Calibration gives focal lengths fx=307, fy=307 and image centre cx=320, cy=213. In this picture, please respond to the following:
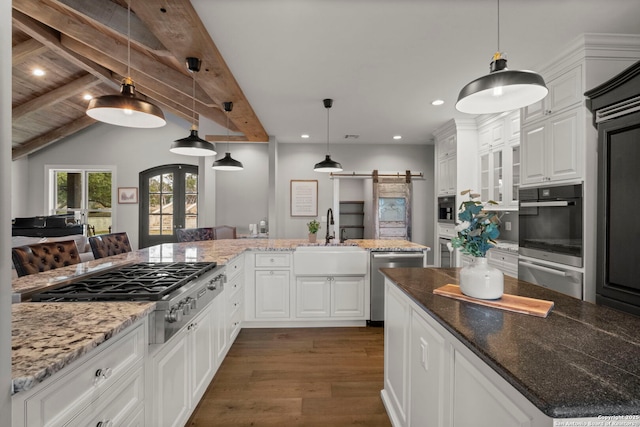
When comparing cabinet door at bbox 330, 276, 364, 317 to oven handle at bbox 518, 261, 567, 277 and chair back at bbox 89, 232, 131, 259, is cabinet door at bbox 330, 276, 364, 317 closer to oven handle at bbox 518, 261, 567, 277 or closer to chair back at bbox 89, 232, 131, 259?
oven handle at bbox 518, 261, 567, 277

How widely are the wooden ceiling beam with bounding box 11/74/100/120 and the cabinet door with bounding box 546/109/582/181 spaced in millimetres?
6962

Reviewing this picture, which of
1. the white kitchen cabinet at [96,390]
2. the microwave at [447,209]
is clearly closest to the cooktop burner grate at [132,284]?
the white kitchen cabinet at [96,390]

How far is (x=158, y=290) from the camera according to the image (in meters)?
1.51

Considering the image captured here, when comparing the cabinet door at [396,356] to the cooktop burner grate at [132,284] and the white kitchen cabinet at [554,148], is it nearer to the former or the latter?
the cooktop burner grate at [132,284]

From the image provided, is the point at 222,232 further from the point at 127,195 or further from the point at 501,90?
the point at 501,90

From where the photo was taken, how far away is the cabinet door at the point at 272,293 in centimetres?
338

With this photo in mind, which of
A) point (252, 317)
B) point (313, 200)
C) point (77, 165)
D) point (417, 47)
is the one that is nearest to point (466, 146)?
point (417, 47)

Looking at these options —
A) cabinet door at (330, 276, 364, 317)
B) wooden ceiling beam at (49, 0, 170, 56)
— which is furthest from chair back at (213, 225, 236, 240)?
wooden ceiling beam at (49, 0, 170, 56)

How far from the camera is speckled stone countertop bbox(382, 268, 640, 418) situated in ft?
2.11

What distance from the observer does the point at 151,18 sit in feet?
6.54

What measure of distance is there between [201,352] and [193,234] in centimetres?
285

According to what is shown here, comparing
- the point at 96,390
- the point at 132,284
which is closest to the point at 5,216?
the point at 96,390

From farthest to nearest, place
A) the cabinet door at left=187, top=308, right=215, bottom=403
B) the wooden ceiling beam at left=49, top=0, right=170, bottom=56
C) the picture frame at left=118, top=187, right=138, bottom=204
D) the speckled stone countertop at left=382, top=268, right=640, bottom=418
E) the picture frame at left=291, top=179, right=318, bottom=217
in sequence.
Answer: the picture frame at left=118, top=187, right=138, bottom=204 → the picture frame at left=291, top=179, right=318, bottom=217 → the wooden ceiling beam at left=49, top=0, right=170, bottom=56 → the cabinet door at left=187, top=308, right=215, bottom=403 → the speckled stone countertop at left=382, top=268, right=640, bottom=418

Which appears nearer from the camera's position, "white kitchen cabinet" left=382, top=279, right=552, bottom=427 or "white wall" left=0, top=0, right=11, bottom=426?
"white wall" left=0, top=0, right=11, bottom=426
